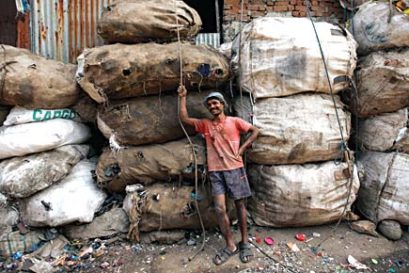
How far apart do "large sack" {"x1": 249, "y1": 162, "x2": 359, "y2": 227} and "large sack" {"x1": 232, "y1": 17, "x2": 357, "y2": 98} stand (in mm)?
686

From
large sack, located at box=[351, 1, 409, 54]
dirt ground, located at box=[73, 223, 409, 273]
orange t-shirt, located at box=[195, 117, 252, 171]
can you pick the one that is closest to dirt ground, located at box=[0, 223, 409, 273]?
dirt ground, located at box=[73, 223, 409, 273]

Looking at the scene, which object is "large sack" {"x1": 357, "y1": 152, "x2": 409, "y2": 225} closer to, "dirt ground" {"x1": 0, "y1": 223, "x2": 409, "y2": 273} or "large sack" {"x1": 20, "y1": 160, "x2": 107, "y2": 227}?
"dirt ground" {"x1": 0, "y1": 223, "x2": 409, "y2": 273}

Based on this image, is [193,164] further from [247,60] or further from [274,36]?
[274,36]

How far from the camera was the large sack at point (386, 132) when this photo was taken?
3195 millimetres

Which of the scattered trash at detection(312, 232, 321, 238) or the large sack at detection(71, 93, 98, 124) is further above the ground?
the large sack at detection(71, 93, 98, 124)

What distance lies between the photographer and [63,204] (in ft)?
9.70

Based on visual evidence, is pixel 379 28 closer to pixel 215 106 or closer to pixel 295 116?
pixel 295 116

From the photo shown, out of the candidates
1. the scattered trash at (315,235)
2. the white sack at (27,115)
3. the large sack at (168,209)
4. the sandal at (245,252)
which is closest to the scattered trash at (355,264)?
the scattered trash at (315,235)

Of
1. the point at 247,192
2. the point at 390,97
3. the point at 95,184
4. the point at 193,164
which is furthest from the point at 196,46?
the point at 390,97

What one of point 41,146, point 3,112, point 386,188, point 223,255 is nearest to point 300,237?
point 223,255

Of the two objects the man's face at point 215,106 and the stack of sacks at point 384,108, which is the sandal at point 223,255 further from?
the stack of sacks at point 384,108

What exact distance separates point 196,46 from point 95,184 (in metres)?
1.55

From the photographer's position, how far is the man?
2.92 m

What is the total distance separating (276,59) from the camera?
3004 mm
